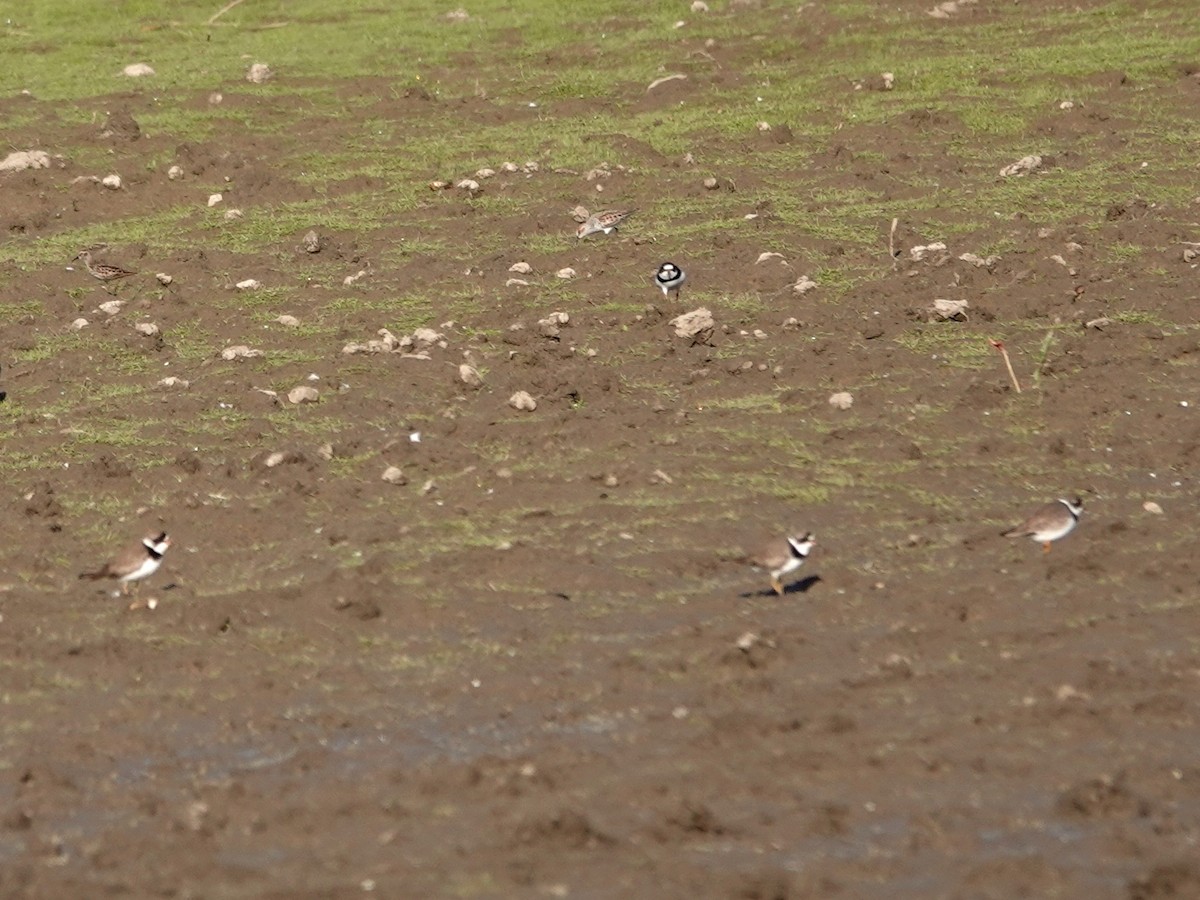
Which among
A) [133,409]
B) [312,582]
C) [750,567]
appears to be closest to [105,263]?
[133,409]

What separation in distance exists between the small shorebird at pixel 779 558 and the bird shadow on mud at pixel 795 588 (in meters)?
0.03

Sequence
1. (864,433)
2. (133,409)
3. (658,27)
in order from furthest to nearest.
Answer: (658,27) < (133,409) < (864,433)

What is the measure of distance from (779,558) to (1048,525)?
145cm

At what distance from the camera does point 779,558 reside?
9.89m

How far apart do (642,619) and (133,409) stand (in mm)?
4460

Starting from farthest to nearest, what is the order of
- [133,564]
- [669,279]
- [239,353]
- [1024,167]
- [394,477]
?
1. [1024,167]
2. [669,279]
3. [239,353]
4. [394,477]
5. [133,564]

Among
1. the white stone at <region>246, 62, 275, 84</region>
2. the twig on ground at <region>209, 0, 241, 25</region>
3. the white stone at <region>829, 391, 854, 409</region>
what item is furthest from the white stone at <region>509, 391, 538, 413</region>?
the twig on ground at <region>209, 0, 241, 25</region>

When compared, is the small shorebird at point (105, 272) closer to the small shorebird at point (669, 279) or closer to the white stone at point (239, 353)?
the white stone at point (239, 353)

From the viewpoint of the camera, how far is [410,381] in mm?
12789

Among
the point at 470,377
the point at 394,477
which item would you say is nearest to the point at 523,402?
the point at 470,377

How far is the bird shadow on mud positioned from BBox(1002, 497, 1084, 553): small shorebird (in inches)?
41.6

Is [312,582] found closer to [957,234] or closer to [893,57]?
[957,234]

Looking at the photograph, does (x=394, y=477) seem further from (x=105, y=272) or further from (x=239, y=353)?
(x=105, y=272)

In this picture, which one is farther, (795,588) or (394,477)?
(394,477)
